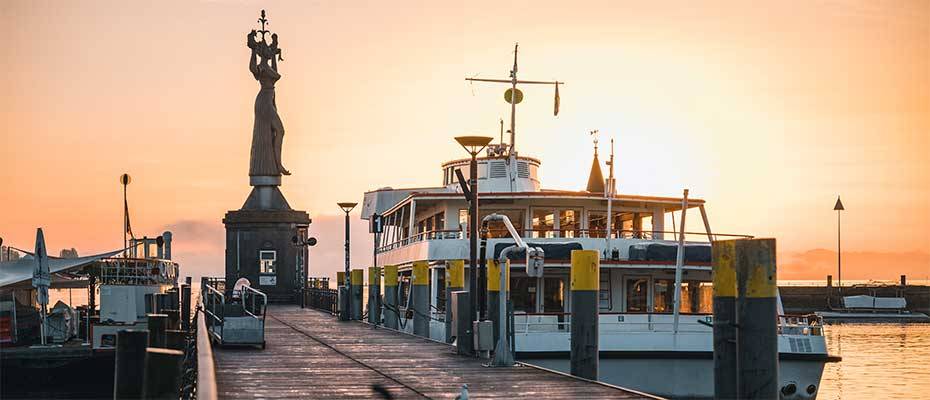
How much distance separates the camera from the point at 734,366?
45.1ft

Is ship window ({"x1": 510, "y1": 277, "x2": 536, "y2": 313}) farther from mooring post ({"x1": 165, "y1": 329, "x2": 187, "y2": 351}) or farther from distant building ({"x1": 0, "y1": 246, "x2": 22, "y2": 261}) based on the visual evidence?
distant building ({"x1": 0, "y1": 246, "x2": 22, "y2": 261})

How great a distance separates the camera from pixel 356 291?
40.4 metres

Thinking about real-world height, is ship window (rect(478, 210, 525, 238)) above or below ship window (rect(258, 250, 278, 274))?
above

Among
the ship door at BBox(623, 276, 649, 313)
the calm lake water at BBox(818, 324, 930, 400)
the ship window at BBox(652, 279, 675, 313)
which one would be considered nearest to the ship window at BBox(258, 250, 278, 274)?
the calm lake water at BBox(818, 324, 930, 400)

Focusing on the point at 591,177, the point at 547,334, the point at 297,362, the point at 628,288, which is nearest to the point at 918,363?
the point at 591,177

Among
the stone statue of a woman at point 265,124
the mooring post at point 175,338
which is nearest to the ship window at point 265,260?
the stone statue of a woman at point 265,124

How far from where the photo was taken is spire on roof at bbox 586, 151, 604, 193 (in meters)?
37.3

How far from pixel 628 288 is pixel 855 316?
68795 mm

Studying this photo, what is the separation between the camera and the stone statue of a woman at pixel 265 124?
6166 centimetres

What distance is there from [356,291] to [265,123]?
23.5 m

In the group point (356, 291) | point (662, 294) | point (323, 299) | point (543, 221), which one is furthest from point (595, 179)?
point (323, 299)

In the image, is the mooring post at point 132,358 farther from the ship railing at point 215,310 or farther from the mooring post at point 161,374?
the ship railing at point 215,310

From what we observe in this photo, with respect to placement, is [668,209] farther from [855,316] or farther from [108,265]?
[855,316]

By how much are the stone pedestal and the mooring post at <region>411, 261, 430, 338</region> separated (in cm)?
3115
